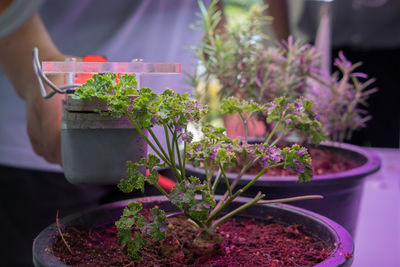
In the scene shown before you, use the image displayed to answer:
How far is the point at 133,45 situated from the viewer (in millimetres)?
1007

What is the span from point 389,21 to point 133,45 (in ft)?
5.24

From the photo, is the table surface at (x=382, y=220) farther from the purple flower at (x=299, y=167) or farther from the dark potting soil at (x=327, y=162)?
the purple flower at (x=299, y=167)

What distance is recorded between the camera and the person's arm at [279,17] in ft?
4.83

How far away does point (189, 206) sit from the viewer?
595 mm

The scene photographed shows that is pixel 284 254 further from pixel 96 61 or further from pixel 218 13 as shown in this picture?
pixel 218 13

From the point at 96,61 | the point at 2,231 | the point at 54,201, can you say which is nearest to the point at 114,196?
the point at 54,201

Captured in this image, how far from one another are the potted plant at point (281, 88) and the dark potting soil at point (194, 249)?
24cm

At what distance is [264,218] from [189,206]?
336mm

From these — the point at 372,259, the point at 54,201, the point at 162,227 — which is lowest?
the point at 372,259

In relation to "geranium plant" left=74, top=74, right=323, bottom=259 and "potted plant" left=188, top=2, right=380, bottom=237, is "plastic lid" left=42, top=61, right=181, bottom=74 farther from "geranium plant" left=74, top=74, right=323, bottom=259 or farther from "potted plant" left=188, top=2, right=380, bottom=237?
"potted plant" left=188, top=2, right=380, bottom=237

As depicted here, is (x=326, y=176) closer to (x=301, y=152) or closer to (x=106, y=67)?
(x=301, y=152)

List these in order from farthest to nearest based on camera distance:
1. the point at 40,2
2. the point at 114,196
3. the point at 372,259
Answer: the point at 372,259 → the point at 114,196 → the point at 40,2

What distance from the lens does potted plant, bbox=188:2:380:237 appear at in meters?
1.05

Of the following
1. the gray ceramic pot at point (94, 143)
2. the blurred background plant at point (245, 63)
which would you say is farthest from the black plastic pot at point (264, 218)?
the blurred background plant at point (245, 63)
